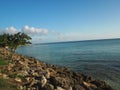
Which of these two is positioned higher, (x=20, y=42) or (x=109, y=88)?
(x=20, y=42)

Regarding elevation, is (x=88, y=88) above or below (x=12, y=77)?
below

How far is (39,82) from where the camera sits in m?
19.8

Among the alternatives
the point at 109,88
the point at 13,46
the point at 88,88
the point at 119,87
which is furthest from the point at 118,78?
the point at 13,46

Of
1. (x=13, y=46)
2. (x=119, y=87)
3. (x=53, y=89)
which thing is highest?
(x=13, y=46)

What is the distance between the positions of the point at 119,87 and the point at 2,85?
586 inches

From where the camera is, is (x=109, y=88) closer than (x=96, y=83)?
Yes

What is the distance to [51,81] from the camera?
21219mm

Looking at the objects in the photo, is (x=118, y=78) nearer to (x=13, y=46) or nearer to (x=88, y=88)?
(x=88, y=88)

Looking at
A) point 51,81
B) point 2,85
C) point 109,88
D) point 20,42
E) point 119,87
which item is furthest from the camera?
point 20,42

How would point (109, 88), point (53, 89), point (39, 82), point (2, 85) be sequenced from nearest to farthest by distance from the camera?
point (2, 85) → point (53, 89) → point (39, 82) → point (109, 88)

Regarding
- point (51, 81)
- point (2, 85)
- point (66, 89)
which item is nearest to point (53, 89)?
point (66, 89)

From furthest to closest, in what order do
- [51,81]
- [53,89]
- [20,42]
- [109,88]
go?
[20,42], [109,88], [51,81], [53,89]

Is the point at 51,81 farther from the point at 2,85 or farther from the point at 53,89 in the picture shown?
the point at 2,85

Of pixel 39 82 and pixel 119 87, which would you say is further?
pixel 119 87
